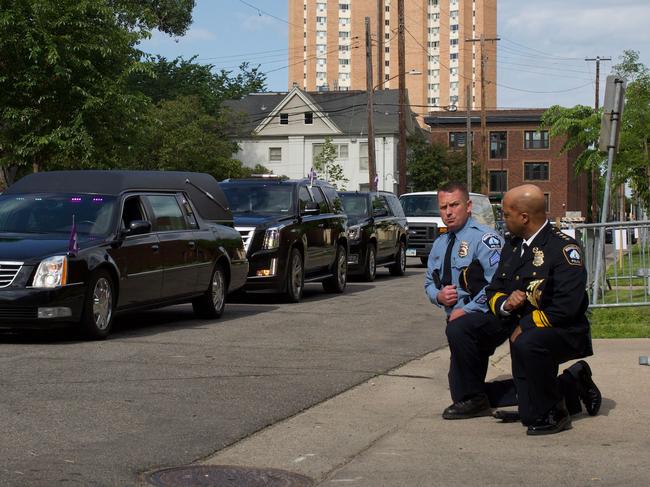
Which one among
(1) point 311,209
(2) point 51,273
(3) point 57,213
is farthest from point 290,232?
(2) point 51,273

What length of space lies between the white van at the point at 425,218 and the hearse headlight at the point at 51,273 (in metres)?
20.2

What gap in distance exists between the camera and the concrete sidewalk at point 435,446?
6.39m

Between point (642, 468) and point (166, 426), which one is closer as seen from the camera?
point (642, 468)

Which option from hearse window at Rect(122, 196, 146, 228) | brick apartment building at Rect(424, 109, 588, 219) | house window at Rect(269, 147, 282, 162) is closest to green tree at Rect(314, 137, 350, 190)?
house window at Rect(269, 147, 282, 162)

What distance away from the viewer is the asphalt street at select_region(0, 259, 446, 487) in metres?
6.80

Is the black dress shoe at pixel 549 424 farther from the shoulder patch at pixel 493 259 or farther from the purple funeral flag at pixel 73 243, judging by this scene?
the purple funeral flag at pixel 73 243

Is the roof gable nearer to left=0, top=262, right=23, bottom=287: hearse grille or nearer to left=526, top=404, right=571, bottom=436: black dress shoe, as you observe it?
left=0, top=262, right=23, bottom=287: hearse grille

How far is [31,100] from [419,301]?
688 inches

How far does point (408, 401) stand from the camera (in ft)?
29.8

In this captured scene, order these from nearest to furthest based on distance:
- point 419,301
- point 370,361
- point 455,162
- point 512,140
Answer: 1. point 370,361
2. point 419,301
3. point 455,162
4. point 512,140

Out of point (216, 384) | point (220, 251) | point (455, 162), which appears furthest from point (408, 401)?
point (455, 162)

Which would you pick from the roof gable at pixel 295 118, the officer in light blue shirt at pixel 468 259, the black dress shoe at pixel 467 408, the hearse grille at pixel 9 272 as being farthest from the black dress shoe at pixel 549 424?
the roof gable at pixel 295 118

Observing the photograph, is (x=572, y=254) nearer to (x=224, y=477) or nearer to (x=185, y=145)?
(x=224, y=477)

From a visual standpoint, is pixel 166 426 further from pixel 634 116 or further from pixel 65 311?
pixel 634 116
